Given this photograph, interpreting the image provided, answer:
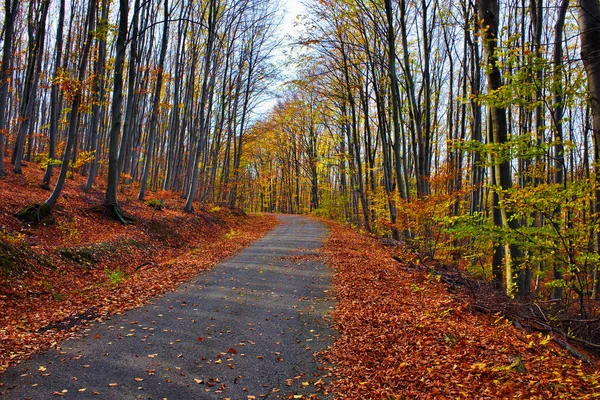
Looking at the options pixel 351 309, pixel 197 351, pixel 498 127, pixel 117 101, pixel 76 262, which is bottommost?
pixel 197 351

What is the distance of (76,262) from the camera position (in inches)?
308

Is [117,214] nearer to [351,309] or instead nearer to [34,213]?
[34,213]

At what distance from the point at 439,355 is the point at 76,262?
24.6 ft

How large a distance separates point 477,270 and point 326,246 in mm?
5093

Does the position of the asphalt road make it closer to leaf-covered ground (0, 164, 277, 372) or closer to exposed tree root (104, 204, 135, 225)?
leaf-covered ground (0, 164, 277, 372)

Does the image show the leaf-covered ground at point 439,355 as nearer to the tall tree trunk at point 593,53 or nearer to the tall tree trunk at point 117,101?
the tall tree trunk at point 593,53

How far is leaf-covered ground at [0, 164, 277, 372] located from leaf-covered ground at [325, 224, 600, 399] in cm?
366

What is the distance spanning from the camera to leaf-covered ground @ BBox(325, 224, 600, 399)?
3.51 meters

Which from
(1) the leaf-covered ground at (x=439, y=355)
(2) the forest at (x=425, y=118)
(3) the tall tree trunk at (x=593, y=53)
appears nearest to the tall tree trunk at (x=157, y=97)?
(2) the forest at (x=425, y=118)

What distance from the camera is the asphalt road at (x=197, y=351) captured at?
350 cm

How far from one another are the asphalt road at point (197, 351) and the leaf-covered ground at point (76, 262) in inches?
17.8

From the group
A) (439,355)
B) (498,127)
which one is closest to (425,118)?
(498,127)

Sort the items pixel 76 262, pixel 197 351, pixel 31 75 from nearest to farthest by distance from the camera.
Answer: pixel 197 351
pixel 76 262
pixel 31 75

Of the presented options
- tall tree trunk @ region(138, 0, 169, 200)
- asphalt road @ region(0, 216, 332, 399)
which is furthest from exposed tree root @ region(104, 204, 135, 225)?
asphalt road @ region(0, 216, 332, 399)
